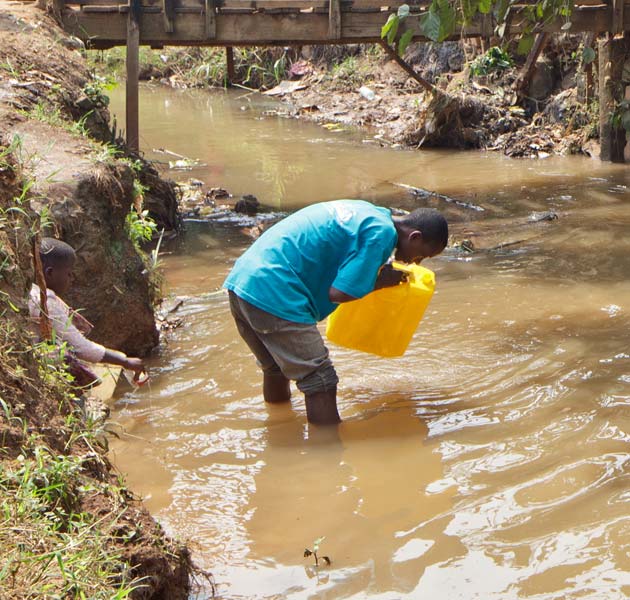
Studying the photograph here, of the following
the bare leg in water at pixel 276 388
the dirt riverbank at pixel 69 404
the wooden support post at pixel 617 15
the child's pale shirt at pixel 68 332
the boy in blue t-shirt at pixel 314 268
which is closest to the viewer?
the dirt riverbank at pixel 69 404

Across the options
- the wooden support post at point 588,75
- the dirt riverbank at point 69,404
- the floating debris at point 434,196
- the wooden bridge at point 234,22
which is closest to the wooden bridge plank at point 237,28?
the wooden bridge at point 234,22

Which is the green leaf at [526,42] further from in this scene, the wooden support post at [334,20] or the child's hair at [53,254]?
the wooden support post at [334,20]

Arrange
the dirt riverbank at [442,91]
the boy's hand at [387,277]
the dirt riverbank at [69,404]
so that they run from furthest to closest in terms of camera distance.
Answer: the dirt riverbank at [442,91] < the boy's hand at [387,277] < the dirt riverbank at [69,404]

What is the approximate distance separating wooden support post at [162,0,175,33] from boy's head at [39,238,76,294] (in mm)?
6365

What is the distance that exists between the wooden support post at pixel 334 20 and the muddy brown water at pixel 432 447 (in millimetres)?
3434

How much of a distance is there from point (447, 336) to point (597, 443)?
1681 millimetres

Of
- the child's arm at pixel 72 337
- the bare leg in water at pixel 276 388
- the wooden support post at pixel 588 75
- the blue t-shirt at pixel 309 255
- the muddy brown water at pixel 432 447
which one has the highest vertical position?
the wooden support post at pixel 588 75

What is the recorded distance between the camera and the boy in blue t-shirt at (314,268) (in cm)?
392

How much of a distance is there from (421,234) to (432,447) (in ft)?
3.24

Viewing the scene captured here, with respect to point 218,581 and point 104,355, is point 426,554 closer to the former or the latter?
point 218,581

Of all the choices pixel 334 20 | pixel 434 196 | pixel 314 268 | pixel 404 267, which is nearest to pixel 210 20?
pixel 334 20

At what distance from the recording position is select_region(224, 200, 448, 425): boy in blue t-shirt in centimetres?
392

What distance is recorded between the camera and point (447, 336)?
578 centimetres

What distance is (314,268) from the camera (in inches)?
160
